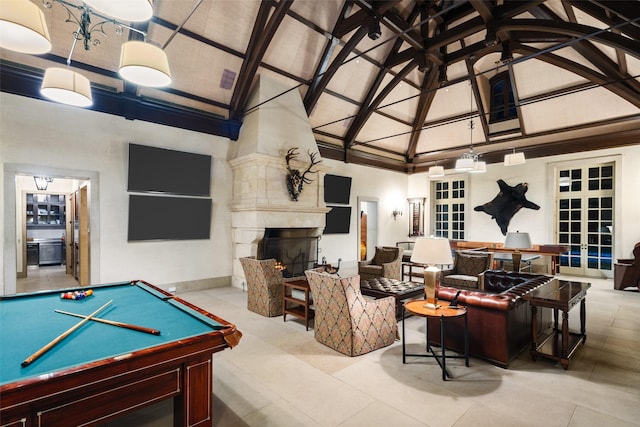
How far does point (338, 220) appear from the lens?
31.3 feet

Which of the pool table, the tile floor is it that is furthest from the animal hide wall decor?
the pool table

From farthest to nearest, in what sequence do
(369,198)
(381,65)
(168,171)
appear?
(369,198) < (381,65) < (168,171)

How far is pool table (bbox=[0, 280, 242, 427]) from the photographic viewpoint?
140cm

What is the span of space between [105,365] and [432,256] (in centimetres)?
279

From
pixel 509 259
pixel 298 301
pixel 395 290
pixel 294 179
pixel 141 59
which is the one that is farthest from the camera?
pixel 294 179

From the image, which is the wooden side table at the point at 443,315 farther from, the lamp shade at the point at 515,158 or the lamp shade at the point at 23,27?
the lamp shade at the point at 515,158

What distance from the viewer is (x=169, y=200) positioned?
249 inches

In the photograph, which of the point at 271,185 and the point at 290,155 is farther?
the point at 290,155

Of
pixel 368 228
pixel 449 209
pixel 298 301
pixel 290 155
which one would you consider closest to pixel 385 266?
pixel 298 301

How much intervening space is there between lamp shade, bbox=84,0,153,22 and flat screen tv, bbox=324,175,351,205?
7.12m

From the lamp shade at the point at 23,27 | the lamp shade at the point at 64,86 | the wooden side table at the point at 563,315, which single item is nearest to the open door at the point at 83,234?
the lamp shade at the point at 64,86

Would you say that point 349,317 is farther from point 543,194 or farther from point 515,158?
point 543,194

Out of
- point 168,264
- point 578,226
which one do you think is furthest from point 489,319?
point 578,226

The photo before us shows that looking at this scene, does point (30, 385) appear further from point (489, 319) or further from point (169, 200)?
point (169, 200)
